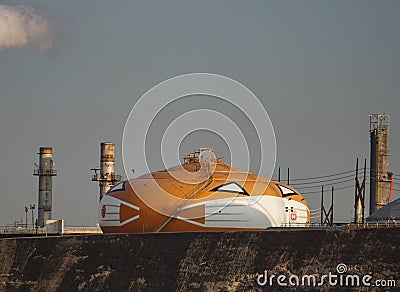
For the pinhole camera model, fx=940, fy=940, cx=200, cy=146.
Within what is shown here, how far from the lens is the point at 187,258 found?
152 feet

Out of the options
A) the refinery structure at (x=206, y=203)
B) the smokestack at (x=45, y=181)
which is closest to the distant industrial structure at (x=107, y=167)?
the smokestack at (x=45, y=181)

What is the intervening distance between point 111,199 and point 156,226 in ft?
12.9

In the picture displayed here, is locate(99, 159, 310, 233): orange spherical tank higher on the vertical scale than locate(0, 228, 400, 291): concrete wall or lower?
higher

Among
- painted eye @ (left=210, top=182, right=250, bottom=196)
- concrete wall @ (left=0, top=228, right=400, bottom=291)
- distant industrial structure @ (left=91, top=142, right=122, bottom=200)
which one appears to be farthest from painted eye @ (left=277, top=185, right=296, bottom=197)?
distant industrial structure @ (left=91, top=142, right=122, bottom=200)

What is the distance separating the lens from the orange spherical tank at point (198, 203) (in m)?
51.7

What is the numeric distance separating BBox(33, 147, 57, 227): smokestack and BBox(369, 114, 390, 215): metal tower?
28522mm

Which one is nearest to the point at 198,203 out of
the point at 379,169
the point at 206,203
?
the point at 206,203

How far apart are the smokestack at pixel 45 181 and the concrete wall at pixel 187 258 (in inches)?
1388

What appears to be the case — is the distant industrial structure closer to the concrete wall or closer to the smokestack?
the smokestack

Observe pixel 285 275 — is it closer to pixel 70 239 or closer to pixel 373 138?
pixel 70 239

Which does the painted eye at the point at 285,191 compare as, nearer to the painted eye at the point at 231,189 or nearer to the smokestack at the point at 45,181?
the painted eye at the point at 231,189

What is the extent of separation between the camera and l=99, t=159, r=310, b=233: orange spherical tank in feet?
170

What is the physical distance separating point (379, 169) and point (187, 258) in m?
36.0

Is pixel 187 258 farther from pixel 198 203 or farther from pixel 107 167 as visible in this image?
pixel 107 167
